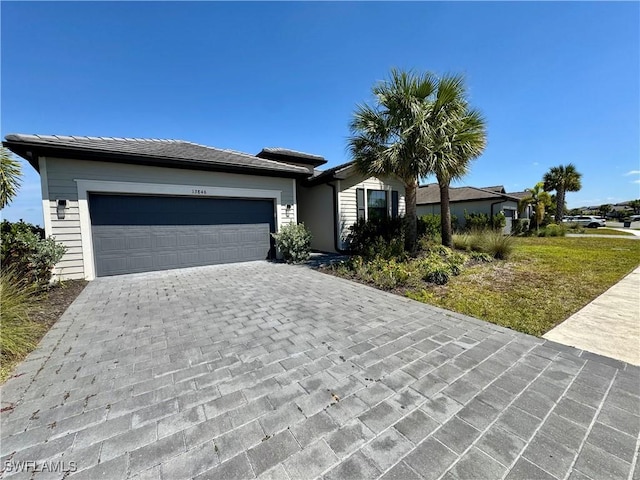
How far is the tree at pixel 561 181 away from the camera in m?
23.1

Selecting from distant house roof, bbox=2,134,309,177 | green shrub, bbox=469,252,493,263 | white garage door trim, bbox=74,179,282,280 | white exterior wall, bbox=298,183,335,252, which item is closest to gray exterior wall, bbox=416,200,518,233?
green shrub, bbox=469,252,493,263

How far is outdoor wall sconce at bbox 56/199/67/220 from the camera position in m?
6.55

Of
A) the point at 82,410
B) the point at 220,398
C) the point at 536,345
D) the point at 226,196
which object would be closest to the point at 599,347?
the point at 536,345

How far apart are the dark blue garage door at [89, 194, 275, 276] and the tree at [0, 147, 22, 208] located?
3552 mm

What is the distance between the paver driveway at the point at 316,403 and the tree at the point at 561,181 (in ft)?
94.3

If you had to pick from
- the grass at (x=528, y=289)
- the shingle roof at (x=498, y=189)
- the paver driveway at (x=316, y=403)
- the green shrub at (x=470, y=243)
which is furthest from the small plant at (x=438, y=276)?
the shingle roof at (x=498, y=189)

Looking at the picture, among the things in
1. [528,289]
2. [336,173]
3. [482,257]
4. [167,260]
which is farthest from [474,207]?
[167,260]

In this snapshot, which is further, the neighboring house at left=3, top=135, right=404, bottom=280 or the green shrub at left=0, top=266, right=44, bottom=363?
the neighboring house at left=3, top=135, right=404, bottom=280

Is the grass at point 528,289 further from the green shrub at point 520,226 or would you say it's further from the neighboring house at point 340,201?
the green shrub at point 520,226

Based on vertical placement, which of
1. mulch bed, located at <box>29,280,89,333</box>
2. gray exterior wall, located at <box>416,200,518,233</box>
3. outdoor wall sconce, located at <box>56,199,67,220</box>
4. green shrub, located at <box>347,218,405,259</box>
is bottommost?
mulch bed, located at <box>29,280,89,333</box>

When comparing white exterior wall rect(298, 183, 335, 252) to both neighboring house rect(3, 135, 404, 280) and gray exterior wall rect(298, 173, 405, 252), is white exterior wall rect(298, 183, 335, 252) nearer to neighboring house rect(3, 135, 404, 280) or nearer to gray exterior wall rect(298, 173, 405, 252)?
gray exterior wall rect(298, 173, 405, 252)

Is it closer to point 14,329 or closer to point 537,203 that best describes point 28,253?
point 14,329

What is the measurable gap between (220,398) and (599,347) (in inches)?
172

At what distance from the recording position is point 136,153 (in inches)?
274
